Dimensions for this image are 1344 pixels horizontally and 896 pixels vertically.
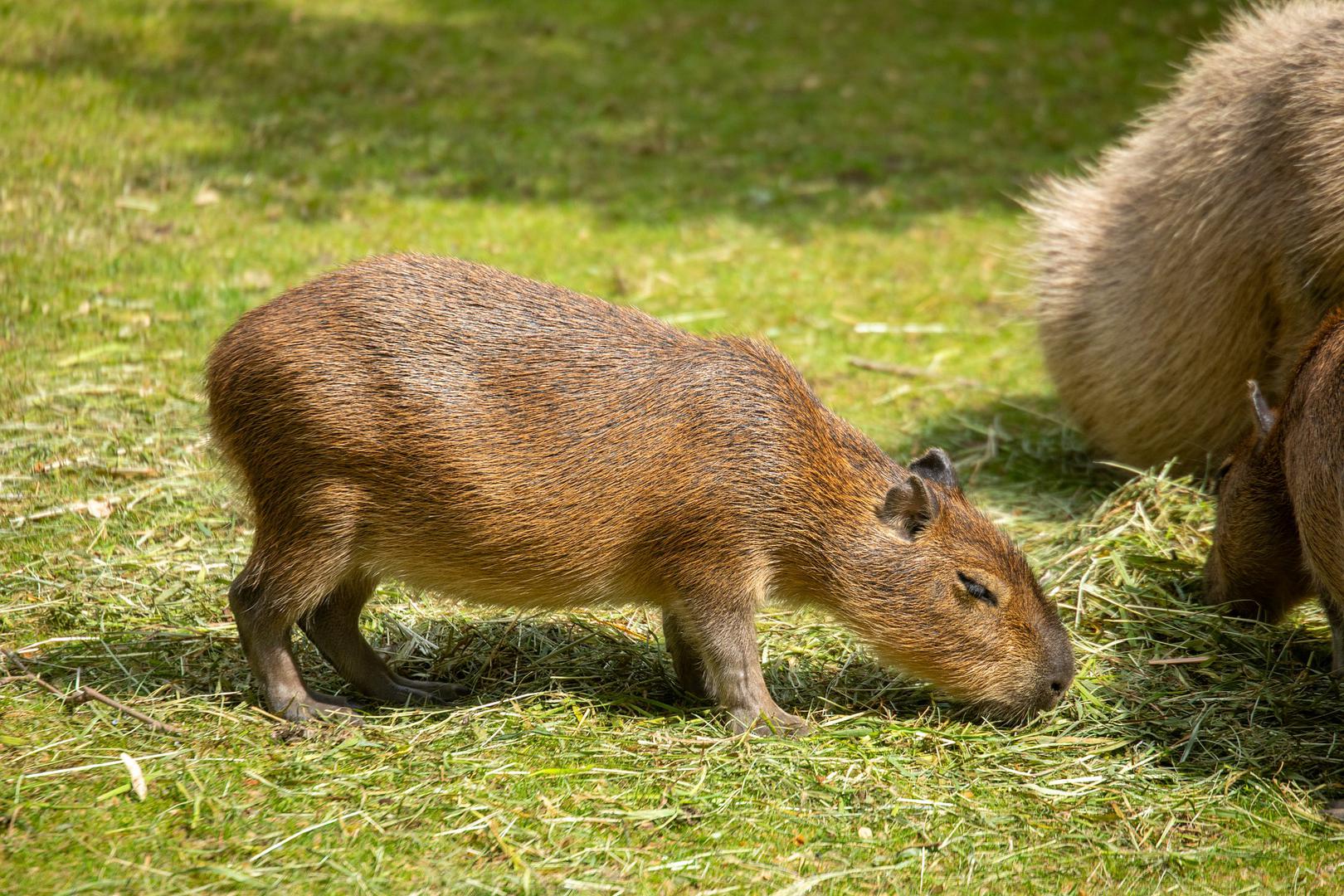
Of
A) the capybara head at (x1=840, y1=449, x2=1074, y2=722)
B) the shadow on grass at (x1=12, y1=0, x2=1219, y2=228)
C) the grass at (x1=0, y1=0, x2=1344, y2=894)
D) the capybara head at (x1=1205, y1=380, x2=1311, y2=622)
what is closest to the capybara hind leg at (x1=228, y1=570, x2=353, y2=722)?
the grass at (x1=0, y1=0, x2=1344, y2=894)

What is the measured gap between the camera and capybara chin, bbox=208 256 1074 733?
11.6ft

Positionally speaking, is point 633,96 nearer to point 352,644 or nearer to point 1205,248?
point 1205,248

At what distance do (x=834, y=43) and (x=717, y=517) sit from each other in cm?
959

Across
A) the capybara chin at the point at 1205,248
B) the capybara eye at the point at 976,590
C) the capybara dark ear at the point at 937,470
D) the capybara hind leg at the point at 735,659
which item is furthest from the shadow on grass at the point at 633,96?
the capybara eye at the point at 976,590

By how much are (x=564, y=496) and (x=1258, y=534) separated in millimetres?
2252

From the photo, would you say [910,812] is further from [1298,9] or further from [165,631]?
[1298,9]

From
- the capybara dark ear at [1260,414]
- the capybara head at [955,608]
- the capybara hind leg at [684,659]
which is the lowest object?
the capybara hind leg at [684,659]

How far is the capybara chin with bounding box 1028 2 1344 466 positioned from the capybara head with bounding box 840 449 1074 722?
5.45ft

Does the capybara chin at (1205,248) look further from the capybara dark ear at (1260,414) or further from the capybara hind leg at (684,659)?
the capybara hind leg at (684,659)

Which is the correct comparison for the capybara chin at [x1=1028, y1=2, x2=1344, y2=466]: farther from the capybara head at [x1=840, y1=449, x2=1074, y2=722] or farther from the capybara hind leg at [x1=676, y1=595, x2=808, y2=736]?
the capybara hind leg at [x1=676, y1=595, x2=808, y2=736]

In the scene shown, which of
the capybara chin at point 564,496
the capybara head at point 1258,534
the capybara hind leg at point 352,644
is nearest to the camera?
the capybara chin at point 564,496

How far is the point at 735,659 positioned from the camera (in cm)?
366

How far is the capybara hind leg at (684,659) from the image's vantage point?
390 centimetres

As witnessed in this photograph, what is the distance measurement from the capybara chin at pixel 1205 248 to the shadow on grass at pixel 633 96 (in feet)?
9.77
